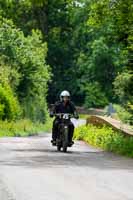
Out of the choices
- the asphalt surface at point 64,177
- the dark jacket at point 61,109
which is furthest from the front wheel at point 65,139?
the asphalt surface at point 64,177

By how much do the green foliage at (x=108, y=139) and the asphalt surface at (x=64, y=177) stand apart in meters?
2.39

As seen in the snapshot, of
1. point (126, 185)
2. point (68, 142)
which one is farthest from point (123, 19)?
point (126, 185)

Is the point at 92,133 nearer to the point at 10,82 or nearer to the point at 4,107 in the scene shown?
the point at 4,107

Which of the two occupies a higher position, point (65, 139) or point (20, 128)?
point (65, 139)

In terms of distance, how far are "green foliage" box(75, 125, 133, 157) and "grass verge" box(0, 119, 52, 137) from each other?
7746mm

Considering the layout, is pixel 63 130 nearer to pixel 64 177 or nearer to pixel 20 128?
pixel 64 177

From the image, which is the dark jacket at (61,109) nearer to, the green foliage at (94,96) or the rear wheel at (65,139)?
the rear wheel at (65,139)

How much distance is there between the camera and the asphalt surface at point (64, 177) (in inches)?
449

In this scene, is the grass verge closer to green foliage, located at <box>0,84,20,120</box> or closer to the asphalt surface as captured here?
green foliage, located at <box>0,84,20,120</box>

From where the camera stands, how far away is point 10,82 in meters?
48.0

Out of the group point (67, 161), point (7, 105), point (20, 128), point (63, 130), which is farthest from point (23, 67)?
point (67, 161)

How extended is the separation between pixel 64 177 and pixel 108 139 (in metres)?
11.4

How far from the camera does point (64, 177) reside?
45.3ft

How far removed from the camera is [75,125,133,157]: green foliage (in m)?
22.1
